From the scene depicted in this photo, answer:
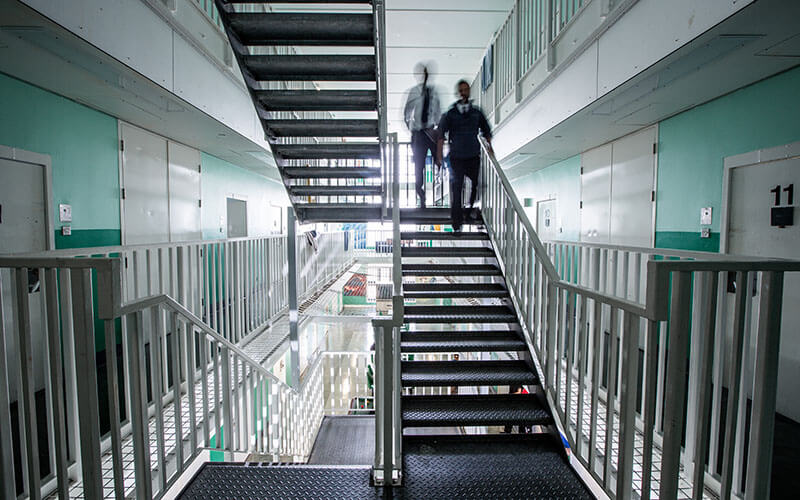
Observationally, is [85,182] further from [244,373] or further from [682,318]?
[682,318]

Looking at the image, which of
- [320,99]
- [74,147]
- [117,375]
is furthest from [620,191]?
[74,147]

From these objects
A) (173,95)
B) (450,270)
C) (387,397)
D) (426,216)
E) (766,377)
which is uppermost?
(173,95)

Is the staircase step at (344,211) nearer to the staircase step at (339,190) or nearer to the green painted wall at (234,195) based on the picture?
the staircase step at (339,190)

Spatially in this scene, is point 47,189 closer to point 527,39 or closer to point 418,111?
point 418,111

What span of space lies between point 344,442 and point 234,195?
5.07m

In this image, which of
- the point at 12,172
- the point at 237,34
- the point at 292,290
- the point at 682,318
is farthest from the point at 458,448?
the point at 12,172

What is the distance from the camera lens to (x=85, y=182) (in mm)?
3805

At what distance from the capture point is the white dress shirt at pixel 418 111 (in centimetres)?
468

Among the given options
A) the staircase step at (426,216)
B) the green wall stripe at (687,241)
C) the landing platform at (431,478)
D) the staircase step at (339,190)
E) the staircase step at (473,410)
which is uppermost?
the staircase step at (339,190)

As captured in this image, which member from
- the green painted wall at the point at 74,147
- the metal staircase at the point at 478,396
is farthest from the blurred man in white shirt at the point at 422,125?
the green painted wall at the point at 74,147

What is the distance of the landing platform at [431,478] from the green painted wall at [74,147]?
3113mm

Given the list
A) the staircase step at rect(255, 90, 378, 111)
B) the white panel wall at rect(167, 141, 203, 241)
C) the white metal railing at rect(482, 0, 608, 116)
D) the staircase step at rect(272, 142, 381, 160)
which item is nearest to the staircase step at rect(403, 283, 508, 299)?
the staircase step at rect(272, 142, 381, 160)

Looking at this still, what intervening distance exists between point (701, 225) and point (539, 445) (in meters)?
3.05

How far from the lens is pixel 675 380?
1413 millimetres
